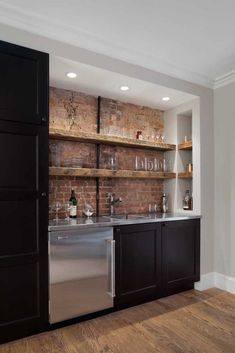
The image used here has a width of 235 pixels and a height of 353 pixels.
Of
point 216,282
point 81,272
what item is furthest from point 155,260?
point 216,282

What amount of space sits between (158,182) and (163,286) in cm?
147

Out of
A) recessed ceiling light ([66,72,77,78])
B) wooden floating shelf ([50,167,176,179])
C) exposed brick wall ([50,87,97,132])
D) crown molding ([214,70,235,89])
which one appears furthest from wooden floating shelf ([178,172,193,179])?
recessed ceiling light ([66,72,77,78])

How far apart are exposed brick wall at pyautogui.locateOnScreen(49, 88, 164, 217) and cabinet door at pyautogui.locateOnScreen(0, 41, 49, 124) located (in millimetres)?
792

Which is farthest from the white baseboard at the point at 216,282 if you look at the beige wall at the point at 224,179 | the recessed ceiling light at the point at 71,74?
the recessed ceiling light at the point at 71,74

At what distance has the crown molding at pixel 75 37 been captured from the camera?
7.34ft

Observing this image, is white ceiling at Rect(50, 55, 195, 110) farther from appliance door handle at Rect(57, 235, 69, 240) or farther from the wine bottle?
appliance door handle at Rect(57, 235, 69, 240)

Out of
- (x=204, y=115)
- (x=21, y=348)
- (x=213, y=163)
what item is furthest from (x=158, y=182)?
(x=21, y=348)

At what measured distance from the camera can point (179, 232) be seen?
3248mm

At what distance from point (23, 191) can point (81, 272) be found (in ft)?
3.13

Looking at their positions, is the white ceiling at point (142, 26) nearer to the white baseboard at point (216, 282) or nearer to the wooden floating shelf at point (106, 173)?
the wooden floating shelf at point (106, 173)

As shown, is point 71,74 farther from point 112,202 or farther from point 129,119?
point 112,202

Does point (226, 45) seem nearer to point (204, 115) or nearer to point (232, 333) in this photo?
point (204, 115)

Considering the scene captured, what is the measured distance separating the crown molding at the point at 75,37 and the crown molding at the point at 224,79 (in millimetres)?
368

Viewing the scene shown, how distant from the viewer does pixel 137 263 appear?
2.89 meters
